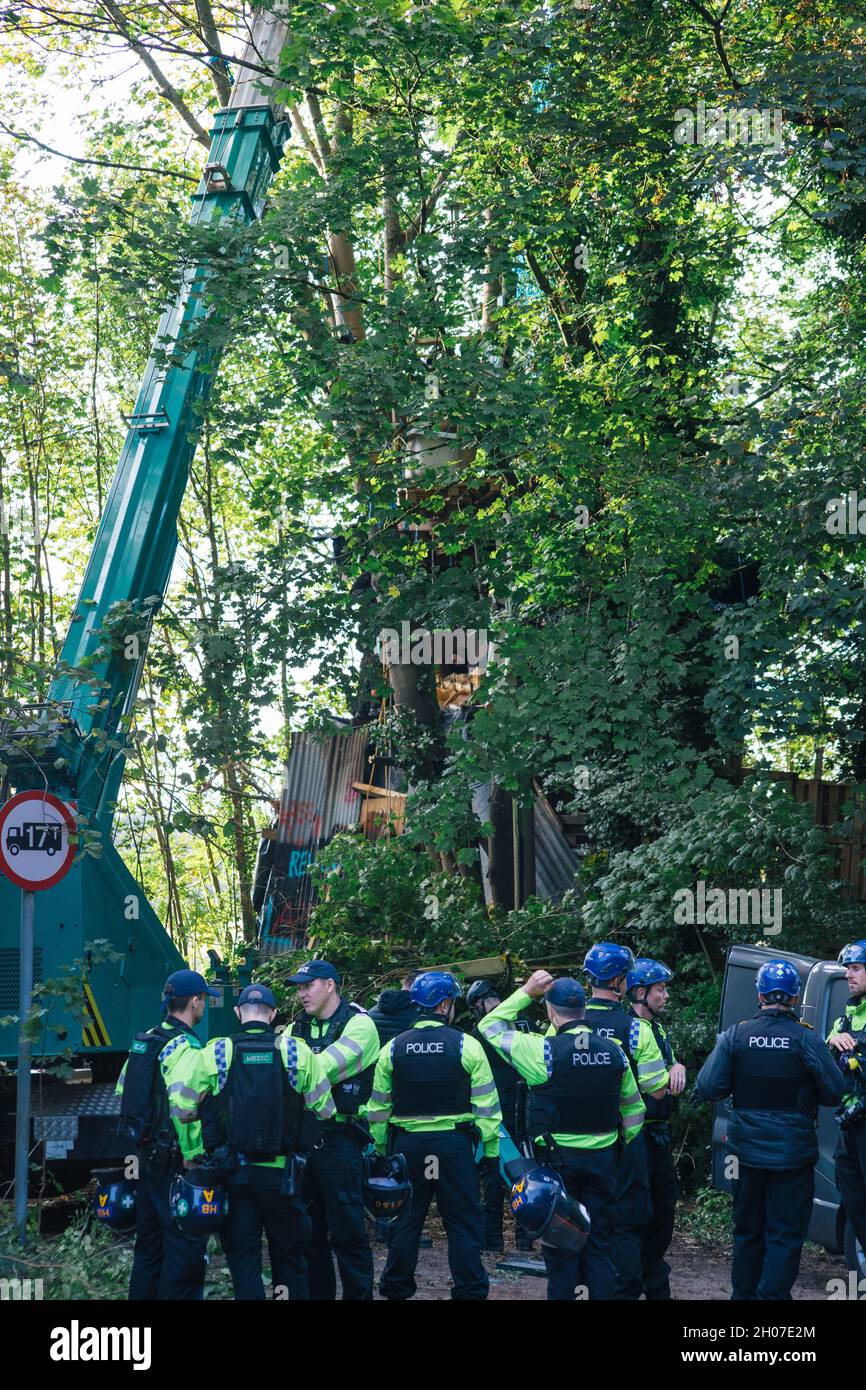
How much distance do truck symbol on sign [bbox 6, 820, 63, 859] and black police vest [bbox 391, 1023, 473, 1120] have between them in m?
2.59

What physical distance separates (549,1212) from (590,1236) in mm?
425

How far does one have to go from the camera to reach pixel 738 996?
9.28 m

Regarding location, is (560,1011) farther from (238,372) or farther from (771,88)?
(238,372)

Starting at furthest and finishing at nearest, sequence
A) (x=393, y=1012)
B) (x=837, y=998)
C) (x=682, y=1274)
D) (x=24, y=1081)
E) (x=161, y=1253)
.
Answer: (x=682, y=1274) → (x=393, y=1012) → (x=837, y=998) → (x=24, y=1081) → (x=161, y=1253)

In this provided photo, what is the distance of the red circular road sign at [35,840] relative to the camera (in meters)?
8.25

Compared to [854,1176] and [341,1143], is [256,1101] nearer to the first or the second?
[341,1143]

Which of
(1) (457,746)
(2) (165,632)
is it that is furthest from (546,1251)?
(2) (165,632)

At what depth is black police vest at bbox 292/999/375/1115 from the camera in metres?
7.31

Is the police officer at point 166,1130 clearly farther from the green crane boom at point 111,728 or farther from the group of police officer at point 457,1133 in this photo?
the green crane boom at point 111,728

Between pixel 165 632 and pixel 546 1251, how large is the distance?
275 inches

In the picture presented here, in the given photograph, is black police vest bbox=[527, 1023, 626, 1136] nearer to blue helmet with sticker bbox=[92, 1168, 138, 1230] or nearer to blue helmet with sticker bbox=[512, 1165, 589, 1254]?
blue helmet with sticker bbox=[512, 1165, 589, 1254]

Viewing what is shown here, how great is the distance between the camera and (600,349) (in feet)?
51.0

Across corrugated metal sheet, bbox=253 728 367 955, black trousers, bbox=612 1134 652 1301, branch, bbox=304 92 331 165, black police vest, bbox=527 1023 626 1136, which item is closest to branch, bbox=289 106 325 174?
branch, bbox=304 92 331 165

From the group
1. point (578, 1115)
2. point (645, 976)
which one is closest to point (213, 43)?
point (645, 976)
